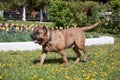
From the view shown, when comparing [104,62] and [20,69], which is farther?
[104,62]

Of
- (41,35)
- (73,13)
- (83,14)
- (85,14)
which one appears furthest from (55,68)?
(85,14)

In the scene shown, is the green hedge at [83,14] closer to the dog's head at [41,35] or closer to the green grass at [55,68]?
the green grass at [55,68]

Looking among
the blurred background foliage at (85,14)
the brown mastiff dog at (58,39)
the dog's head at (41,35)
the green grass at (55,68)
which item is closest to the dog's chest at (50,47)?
the brown mastiff dog at (58,39)

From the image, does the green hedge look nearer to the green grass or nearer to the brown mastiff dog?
the green grass

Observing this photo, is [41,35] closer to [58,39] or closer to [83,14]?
[58,39]

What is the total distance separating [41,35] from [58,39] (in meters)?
0.71

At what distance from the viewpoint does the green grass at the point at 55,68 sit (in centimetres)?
725

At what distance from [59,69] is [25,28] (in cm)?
599

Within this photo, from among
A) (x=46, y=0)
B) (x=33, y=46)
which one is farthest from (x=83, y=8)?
(x=46, y=0)

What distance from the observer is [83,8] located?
71.9 ft

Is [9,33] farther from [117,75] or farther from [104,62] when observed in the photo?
[117,75]

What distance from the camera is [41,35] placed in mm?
7828

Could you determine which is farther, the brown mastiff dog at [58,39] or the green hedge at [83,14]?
the green hedge at [83,14]

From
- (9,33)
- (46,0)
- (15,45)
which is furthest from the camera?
(46,0)
